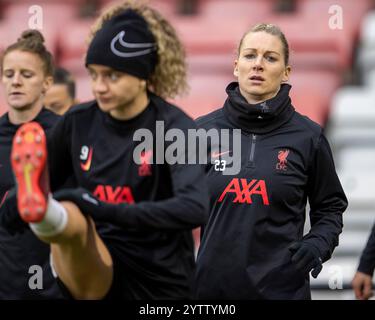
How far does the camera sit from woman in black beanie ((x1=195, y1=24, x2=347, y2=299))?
131 inches

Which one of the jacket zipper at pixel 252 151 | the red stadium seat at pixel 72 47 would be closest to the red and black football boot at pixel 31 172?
the jacket zipper at pixel 252 151

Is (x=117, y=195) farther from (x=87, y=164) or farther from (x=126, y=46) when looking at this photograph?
(x=126, y=46)

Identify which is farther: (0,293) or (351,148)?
(351,148)

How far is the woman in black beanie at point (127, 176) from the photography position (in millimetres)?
2719

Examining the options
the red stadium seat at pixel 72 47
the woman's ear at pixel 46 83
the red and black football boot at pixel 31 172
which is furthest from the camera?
the red stadium seat at pixel 72 47

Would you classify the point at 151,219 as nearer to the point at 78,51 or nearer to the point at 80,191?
the point at 80,191

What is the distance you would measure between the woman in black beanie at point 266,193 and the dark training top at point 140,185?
46 centimetres

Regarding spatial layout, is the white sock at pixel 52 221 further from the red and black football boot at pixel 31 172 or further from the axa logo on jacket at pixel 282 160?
the axa logo on jacket at pixel 282 160

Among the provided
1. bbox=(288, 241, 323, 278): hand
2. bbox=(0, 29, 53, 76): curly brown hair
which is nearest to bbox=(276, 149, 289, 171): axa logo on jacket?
bbox=(288, 241, 323, 278): hand

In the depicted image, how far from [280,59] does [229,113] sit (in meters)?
0.23

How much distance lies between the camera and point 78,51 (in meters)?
6.59

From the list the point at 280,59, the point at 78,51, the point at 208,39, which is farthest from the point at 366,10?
the point at 280,59
